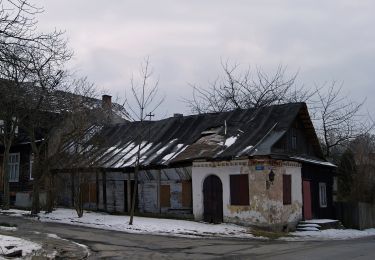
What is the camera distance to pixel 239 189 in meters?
24.6

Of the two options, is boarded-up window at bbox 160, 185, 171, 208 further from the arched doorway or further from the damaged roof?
the arched doorway

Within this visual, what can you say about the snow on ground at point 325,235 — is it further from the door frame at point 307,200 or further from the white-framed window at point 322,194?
the white-framed window at point 322,194

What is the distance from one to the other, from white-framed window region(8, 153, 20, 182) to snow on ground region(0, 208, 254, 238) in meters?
10.1

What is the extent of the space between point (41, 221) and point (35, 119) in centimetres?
638

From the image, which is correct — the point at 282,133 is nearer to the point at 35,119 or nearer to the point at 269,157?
the point at 269,157

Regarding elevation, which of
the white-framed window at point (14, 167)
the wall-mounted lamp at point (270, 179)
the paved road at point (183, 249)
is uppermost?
the white-framed window at point (14, 167)

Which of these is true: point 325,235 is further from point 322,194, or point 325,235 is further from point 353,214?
point 322,194

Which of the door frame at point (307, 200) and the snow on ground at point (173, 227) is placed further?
the door frame at point (307, 200)

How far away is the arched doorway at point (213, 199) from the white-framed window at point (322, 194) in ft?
24.9

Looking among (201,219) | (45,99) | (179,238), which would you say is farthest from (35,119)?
(179,238)

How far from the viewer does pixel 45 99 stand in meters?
28.0

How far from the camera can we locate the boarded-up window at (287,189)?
25266 millimetres

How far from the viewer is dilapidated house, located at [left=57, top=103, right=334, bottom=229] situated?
79.8ft

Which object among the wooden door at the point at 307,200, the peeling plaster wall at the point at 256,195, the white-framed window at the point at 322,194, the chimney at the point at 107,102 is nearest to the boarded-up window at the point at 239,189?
the peeling plaster wall at the point at 256,195
